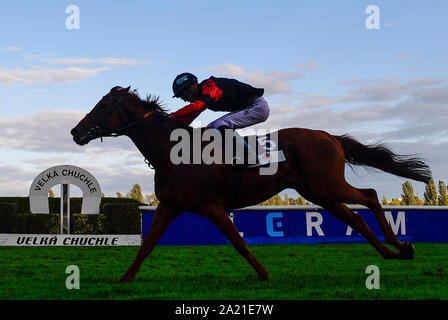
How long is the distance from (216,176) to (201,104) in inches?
29.1

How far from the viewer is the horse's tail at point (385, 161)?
661 centimetres

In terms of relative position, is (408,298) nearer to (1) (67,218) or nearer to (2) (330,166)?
(2) (330,166)

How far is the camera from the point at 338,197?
19.0ft

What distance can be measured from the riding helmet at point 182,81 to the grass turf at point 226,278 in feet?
6.53

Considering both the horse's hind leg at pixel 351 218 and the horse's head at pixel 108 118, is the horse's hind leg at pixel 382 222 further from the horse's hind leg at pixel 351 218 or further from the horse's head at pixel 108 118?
the horse's head at pixel 108 118

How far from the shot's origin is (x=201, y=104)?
5465 millimetres

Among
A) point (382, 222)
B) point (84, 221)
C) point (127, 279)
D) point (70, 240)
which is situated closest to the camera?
point (127, 279)

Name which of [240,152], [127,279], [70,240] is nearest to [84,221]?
[70,240]

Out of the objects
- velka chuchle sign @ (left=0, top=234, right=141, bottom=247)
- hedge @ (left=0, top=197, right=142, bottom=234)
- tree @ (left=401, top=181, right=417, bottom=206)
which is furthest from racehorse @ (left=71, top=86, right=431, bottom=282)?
tree @ (left=401, top=181, right=417, bottom=206)

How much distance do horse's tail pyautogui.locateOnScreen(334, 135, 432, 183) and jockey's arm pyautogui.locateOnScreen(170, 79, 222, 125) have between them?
5.99ft

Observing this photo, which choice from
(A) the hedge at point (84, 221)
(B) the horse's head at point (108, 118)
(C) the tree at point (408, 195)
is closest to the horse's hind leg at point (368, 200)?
(B) the horse's head at point (108, 118)

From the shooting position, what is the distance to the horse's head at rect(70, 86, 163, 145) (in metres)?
5.65

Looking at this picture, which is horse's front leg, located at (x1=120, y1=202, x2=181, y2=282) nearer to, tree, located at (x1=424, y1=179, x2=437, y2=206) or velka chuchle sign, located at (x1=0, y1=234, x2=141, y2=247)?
velka chuchle sign, located at (x1=0, y1=234, x2=141, y2=247)

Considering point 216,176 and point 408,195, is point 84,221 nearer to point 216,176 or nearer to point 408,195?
point 216,176
